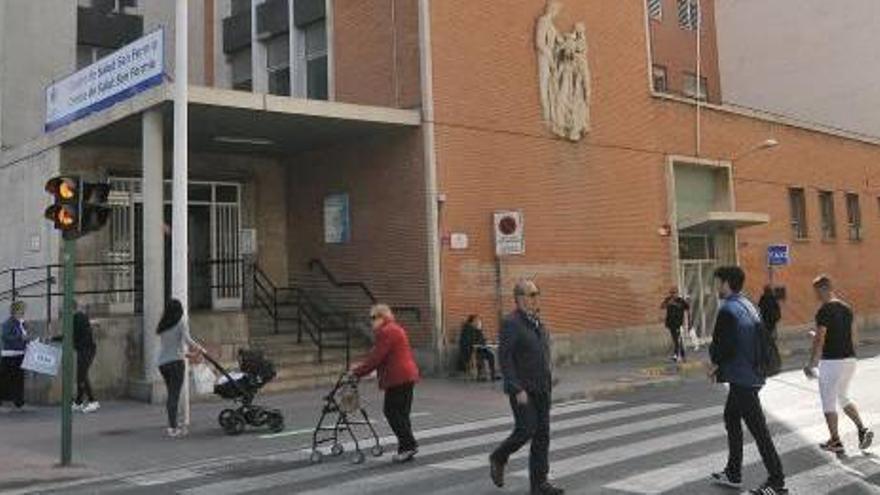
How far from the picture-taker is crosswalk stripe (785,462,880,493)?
28.2ft

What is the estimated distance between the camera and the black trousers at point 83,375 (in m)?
16.5

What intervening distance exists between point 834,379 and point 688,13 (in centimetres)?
3115

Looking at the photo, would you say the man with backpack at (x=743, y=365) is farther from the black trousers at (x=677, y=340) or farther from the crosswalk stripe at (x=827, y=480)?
the black trousers at (x=677, y=340)

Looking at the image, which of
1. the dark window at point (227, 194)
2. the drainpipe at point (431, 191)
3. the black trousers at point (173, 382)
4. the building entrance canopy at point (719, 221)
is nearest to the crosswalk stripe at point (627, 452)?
the black trousers at point (173, 382)

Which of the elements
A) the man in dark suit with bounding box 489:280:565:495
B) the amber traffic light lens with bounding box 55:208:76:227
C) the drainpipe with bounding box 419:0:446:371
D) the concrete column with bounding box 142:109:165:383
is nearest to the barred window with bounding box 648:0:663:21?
the drainpipe with bounding box 419:0:446:371

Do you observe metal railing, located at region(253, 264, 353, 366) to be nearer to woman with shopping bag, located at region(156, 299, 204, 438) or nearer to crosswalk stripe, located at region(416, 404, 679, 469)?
woman with shopping bag, located at region(156, 299, 204, 438)

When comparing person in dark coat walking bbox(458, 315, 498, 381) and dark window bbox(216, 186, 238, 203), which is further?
dark window bbox(216, 186, 238, 203)

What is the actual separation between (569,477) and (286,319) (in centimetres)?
1386

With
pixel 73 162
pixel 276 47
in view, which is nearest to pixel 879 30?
pixel 276 47

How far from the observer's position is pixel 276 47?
27156mm

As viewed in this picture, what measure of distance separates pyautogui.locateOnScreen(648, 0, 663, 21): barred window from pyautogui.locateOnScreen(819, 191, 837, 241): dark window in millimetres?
8533

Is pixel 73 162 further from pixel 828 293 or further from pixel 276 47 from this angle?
pixel 828 293

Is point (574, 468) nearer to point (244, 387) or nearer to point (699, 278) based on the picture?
point (244, 387)

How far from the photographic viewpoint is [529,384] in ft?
28.1
